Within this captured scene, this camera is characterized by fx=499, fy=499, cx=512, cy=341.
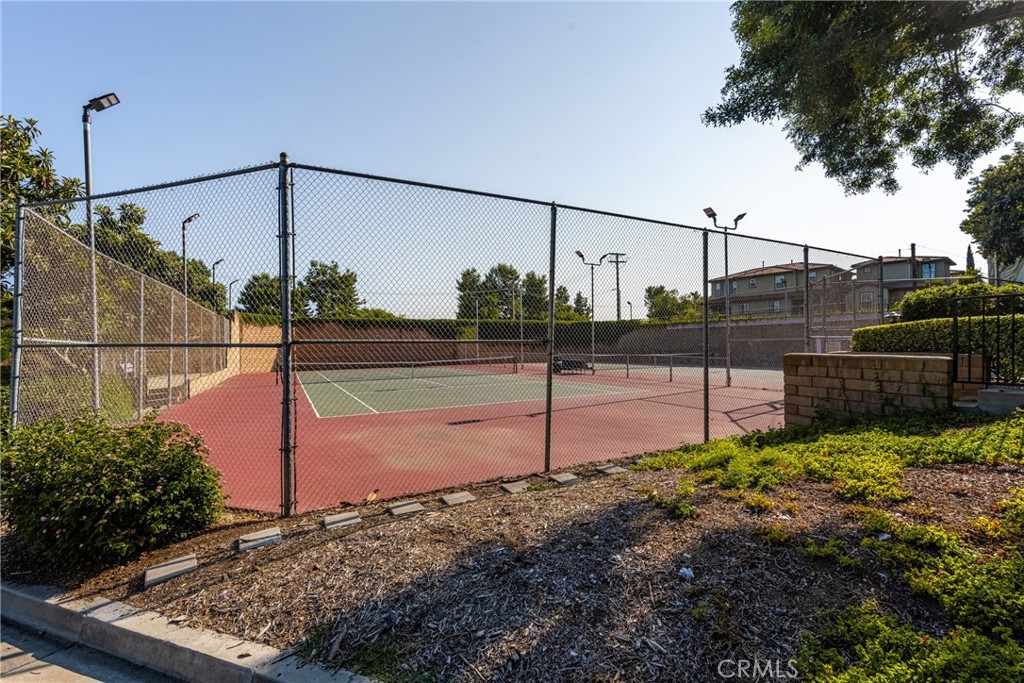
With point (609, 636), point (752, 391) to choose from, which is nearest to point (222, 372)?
point (752, 391)

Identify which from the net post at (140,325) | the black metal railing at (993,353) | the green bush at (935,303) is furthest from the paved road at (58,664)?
the green bush at (935,303)

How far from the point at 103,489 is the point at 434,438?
17.7ft

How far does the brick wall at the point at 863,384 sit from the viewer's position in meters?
5.27

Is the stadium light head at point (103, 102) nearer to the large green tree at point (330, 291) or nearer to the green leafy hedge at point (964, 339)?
the large green tree at point (330, 291)

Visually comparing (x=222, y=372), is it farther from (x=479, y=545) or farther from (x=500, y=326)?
(x=479, y=545)

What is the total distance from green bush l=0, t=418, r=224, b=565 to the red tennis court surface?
3.63ft

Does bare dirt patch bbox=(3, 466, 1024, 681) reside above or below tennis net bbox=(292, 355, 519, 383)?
below

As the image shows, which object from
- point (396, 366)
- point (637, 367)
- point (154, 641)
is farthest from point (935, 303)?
point (637, 367)

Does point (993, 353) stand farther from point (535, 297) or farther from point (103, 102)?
point (103, 102)

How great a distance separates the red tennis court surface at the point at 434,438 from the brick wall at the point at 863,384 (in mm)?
1749

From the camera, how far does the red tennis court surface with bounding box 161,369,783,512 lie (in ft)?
18.7

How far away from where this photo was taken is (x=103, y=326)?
756 centimetres

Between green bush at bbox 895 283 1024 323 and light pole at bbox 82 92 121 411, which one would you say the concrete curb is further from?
green bush at bbox 895 283 1024 323

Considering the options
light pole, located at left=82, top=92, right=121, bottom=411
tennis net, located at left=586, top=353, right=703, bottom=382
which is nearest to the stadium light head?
light pole, located at left=82, top=92, right=121, bottom=411
